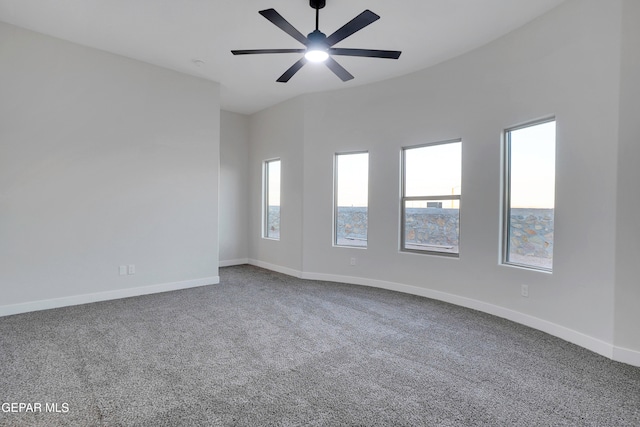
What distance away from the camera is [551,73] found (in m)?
3.20

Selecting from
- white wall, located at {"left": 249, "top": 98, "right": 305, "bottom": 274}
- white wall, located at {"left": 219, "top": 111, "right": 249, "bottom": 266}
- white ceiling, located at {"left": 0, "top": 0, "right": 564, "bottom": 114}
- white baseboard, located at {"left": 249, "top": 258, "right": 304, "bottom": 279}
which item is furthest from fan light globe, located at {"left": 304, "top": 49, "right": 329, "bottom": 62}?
white wall, located at {"left": 219, "top": 111, "right": 249, "bottom": 266}

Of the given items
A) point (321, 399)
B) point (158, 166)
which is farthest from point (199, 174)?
point (321, 399)

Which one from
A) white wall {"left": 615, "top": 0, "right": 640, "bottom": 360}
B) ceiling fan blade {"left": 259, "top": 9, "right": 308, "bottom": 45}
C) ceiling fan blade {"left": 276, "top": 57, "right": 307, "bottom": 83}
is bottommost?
white wall {"left": 615, "top": 0, "right": 640, "bottom": 360}

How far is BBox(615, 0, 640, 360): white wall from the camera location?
258cm

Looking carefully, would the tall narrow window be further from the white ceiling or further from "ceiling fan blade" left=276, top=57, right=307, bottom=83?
"ceiling fan blade" left=276, top=57, right=307, bottom=83

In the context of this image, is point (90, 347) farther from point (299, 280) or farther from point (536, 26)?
point (536, 26)

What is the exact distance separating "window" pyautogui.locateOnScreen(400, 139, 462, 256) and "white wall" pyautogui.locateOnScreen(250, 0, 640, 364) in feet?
0.46

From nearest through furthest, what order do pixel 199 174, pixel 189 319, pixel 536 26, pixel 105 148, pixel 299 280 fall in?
pixel 536 26 → pixel 189 319 → pixel 105 148 → pixel 199 174 → pixel 299 280

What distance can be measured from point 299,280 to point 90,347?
306cm

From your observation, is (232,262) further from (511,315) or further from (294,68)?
(511,315)

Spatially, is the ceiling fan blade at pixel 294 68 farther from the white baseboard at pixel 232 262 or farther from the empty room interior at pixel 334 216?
the white baseboard at pixel 232 262

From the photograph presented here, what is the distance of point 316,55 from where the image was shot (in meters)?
2.94

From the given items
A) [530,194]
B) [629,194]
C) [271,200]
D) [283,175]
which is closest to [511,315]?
[530,194]

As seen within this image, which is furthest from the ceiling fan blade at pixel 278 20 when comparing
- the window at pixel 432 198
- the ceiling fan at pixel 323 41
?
the window at pixel 432 198
